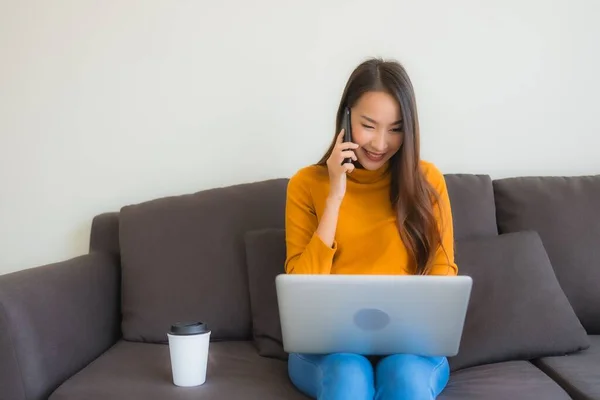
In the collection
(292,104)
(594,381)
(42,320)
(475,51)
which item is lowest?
(594,381)

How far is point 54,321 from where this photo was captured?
149cm

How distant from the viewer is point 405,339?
1197 millimetres

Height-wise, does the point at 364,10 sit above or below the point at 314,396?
above

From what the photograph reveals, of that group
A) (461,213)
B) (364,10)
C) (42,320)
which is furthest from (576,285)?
(42,320)

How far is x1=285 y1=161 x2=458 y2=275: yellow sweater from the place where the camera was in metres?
1.45

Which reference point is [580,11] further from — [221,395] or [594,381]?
[221,395]

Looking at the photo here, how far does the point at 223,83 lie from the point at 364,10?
53cm

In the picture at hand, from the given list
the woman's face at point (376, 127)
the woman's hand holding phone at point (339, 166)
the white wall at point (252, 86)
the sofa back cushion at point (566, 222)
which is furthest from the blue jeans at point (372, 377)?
the white wall at point (252, 86)

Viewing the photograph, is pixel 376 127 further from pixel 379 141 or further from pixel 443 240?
pixel 443 240

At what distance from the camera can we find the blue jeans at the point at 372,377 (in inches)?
45.9

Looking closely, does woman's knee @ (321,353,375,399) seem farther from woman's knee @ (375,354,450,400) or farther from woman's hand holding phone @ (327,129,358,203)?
woman's hand holding phone @ (327,129,358,203)

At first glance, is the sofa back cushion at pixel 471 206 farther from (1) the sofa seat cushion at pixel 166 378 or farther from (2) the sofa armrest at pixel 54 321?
(2) the sofa armrest at pixel 54 321

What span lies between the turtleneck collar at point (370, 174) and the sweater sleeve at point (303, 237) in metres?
0.12

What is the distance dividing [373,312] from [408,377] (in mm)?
154
